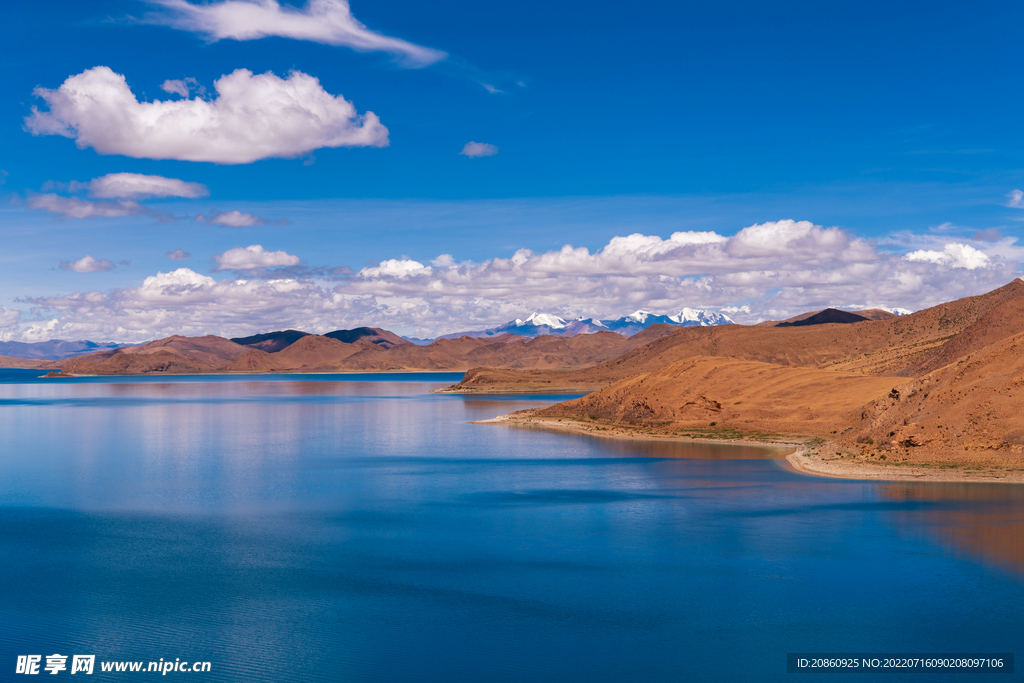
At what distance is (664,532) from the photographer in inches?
1422

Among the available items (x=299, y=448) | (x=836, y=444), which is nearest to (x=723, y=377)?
(x=836, y=444)

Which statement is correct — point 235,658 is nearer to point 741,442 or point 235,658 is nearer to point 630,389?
point 741,442

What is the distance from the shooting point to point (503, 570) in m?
29.9

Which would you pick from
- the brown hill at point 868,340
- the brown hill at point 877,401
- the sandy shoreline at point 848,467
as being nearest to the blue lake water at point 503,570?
the sandy shoreline at point 848,467

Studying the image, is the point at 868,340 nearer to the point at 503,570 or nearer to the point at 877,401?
the point at 877,401

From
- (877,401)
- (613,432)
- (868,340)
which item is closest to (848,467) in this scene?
(877,401)

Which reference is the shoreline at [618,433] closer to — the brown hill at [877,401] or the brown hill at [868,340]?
the brown hill at [877,401]

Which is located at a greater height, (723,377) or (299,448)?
(723,377)

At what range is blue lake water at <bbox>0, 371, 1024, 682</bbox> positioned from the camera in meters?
21.9

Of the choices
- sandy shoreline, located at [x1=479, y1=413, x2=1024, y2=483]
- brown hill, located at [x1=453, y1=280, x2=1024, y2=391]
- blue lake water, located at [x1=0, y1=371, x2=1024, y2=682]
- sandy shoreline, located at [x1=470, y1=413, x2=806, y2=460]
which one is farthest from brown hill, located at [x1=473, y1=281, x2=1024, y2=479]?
blue lake water, located at [x1=0, y1=371, x2=1024, y2=682]

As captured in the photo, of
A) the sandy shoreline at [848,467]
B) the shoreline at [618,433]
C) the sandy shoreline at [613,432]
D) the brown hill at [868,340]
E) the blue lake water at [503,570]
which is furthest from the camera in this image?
the brown hill at [868,340]

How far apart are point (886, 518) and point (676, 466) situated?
2151cm

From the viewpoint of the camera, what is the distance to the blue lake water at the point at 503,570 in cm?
2191

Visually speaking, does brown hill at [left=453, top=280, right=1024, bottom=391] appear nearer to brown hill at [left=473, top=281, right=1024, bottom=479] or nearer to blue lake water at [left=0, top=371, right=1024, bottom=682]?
brown hill at [left=473, top=281, right=1024, bottom=479]
